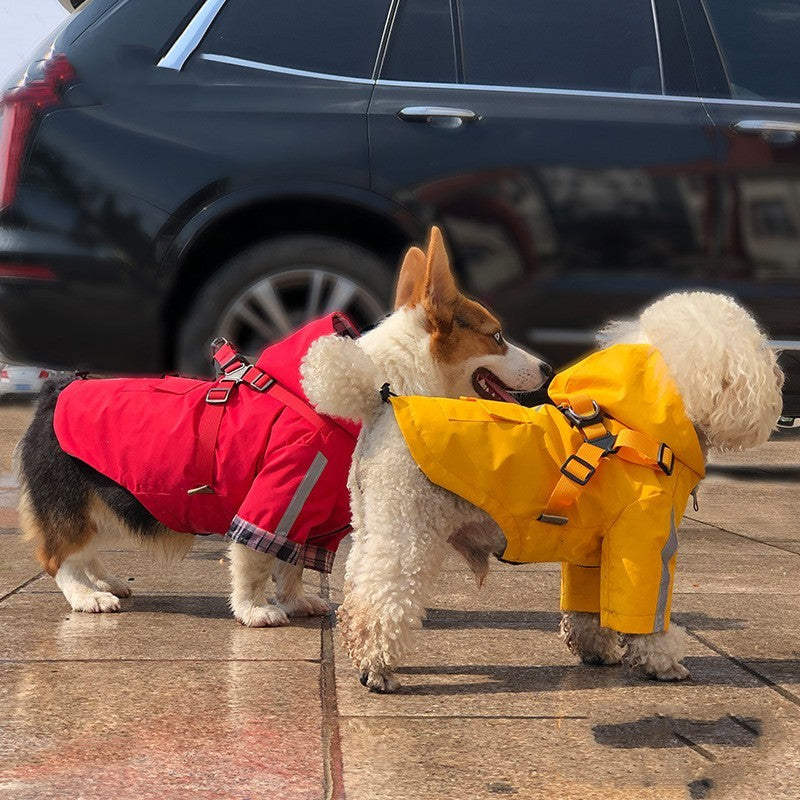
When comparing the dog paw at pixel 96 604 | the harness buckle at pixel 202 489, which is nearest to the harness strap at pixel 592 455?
the harness buckle at pixel 202 489

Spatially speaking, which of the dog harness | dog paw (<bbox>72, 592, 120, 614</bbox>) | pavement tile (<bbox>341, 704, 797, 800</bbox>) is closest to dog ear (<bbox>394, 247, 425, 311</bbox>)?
the dog harness

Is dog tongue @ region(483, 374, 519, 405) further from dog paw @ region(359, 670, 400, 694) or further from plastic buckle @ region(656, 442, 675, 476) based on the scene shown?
dog paw @ region(359, 670, 400, 694)

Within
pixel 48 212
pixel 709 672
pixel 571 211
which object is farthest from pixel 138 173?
pixel 709 672

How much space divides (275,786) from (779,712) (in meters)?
1.38

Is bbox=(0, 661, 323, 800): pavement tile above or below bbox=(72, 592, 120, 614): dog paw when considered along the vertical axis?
above

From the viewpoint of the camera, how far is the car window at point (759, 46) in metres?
6.00

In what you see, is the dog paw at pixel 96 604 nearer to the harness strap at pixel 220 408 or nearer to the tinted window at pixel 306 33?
the harness strap at pixel 220 408

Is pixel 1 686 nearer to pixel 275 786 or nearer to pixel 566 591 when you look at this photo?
pixel 275 786

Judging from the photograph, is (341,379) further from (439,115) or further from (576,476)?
(439,115)

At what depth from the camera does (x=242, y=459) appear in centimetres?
423

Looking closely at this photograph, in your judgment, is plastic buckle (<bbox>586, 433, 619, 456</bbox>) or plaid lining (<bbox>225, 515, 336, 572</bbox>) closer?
plastic buckle (<bbox>586, 433, 619, 456</bbox>)

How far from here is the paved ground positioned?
110 inches

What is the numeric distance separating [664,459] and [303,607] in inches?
58.3

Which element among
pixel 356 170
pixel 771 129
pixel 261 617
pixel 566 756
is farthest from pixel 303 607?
pixel 771 129
